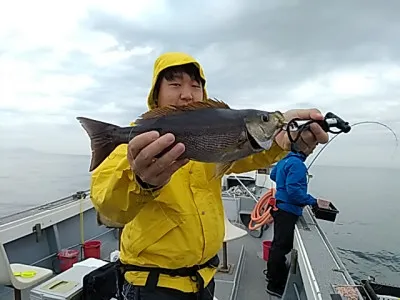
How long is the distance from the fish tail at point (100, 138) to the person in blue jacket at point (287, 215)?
339 centimetres

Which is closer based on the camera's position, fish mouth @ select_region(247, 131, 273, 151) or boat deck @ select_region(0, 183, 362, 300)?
fish mouth @ select_region(247, 131, 273, 151)

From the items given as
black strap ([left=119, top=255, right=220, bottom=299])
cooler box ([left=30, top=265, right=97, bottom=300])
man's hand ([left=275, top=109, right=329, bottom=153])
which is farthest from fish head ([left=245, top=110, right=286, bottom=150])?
cooler box ([left=30, top=265, right=97, bottom=300])

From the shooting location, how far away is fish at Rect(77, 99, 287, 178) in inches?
59.7

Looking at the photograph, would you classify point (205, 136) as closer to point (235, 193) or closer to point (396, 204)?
point (235, 193)

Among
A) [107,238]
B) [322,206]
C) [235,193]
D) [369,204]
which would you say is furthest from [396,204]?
[107,238]

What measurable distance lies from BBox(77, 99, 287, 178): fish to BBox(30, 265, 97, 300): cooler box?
70.4 inches

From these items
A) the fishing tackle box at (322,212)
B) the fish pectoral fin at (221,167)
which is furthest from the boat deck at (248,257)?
the fish pectoral fin at (221,167)

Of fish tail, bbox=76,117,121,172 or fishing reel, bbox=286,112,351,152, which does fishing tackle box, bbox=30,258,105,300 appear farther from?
fishing reel, bbox=286,112,351,152

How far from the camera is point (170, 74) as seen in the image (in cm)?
197

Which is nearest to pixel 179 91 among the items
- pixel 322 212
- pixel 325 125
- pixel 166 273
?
pixel 325 125

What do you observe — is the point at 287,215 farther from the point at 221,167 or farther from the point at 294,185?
the point at 221,167

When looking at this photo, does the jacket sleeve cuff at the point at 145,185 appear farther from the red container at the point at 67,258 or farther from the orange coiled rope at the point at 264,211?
the orange coiled rope at the point at 264,211

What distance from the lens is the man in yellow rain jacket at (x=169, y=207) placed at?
62.6 inches

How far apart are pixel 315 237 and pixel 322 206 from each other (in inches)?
61.3
